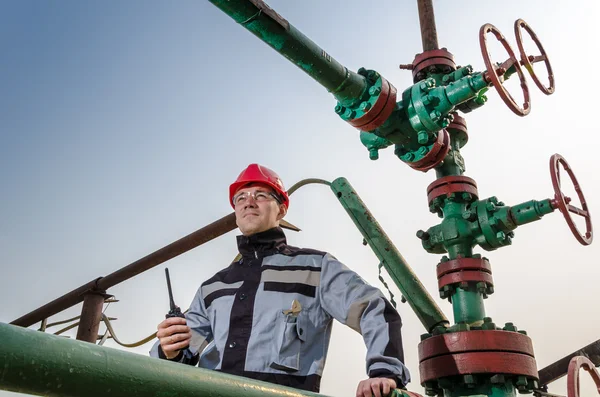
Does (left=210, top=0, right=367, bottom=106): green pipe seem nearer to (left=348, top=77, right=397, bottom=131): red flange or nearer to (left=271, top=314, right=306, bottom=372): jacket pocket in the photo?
(left=348, top=77, right=397, bottom=131): red flange

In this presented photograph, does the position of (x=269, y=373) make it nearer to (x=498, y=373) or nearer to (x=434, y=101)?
(x=498, y=373)

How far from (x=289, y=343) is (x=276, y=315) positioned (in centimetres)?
11

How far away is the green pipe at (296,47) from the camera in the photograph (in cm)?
172

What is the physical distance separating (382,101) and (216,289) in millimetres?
1111

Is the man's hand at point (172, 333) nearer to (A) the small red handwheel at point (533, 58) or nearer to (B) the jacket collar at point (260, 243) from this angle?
(B) the jacket collar at point (260, 243)

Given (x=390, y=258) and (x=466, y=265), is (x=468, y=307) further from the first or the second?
(x=390, y=258)

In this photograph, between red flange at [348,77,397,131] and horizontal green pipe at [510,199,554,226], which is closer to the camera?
red flange at [348,77,397,131]

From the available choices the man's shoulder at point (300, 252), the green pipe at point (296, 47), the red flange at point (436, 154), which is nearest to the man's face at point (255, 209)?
the man's shoulder at point (300, 252)

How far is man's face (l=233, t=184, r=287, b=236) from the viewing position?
212 centimetres

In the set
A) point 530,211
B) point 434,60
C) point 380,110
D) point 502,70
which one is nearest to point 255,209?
point 380,110

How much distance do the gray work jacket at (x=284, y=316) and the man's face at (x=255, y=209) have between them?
44 millimetres

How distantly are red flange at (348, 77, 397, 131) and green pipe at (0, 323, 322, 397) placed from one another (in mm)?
1830

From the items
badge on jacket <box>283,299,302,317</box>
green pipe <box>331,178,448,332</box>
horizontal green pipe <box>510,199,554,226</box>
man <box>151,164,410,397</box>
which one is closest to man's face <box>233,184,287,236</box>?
man <box>151,164,410,397</box>

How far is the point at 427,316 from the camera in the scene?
108 inches
